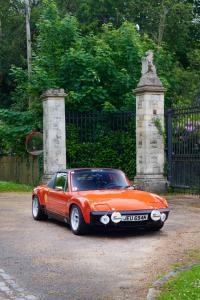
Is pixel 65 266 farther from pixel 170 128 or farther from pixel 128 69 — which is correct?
pixel 128 69

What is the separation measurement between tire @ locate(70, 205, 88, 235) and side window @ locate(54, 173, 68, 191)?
868mm

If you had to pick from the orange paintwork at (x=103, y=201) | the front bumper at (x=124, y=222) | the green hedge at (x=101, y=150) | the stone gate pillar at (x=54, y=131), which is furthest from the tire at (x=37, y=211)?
the green hedge at (x=101, y=150)

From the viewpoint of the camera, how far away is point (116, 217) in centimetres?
996

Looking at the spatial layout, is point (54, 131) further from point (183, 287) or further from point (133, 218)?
point (183, 287)

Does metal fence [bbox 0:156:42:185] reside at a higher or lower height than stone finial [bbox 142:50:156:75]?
lower

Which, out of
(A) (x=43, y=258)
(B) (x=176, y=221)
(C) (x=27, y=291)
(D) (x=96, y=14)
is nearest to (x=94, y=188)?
(B) (x=176, y=221)

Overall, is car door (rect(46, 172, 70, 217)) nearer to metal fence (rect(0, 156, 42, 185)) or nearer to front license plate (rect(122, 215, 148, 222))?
front license plate (rect(122, 215, 148, 222))

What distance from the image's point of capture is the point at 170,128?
19312mm

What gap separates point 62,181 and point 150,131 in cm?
778

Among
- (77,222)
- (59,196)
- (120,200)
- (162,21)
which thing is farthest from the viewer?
(162,21)

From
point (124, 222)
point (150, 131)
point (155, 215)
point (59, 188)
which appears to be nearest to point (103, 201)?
point (124, 222)

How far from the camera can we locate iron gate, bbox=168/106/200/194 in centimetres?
1780

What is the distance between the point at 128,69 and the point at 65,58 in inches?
115

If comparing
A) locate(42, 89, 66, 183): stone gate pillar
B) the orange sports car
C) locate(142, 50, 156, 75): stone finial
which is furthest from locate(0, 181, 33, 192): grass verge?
the orange sports car
